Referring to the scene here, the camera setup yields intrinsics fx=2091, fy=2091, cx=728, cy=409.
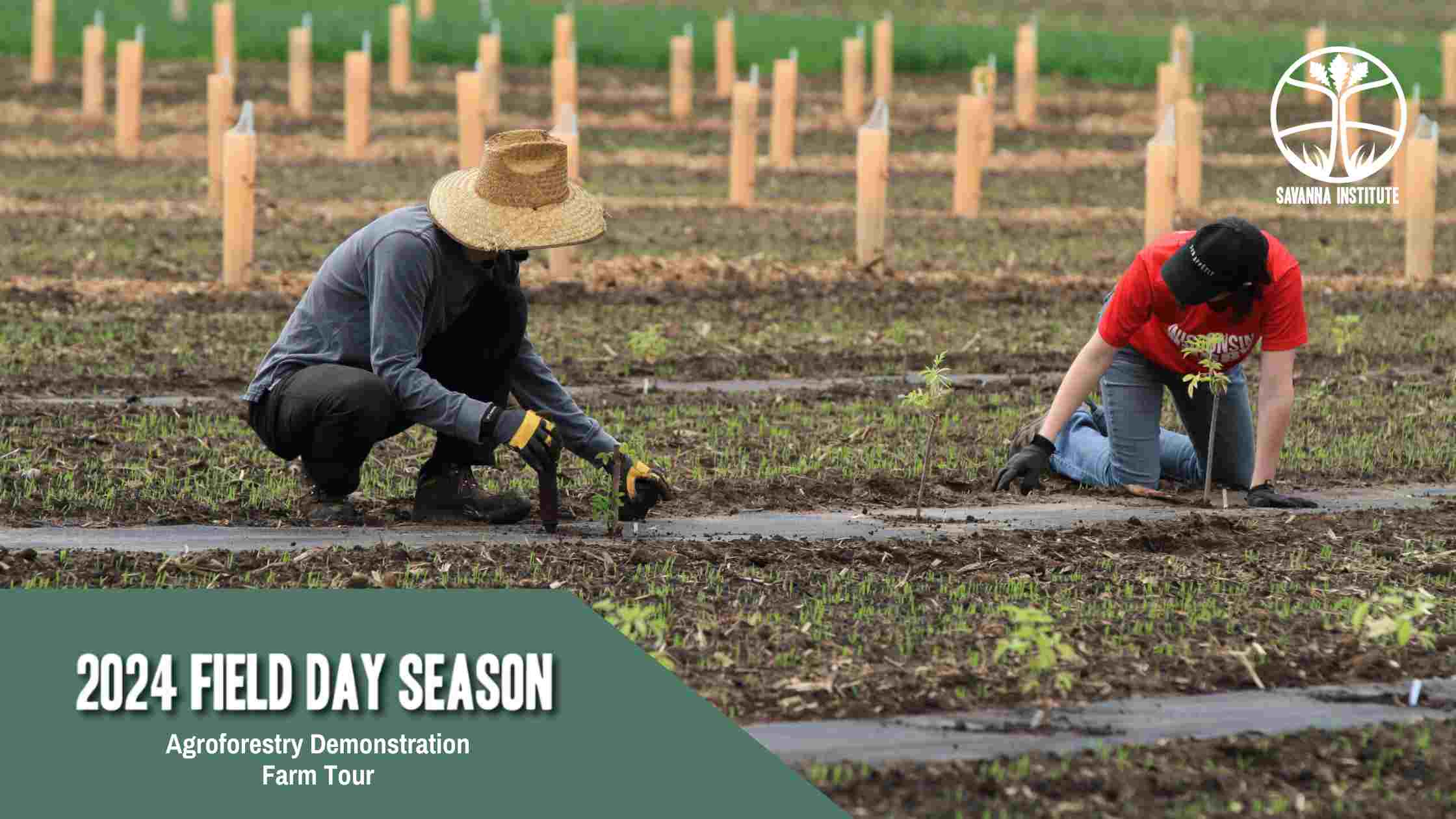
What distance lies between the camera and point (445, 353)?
287 inches

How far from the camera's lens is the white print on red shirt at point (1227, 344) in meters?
7.80

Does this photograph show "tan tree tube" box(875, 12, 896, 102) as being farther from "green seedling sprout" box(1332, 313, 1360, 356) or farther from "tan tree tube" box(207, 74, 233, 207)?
"green seedling sprout" box(1332, 313, 1360, 356)

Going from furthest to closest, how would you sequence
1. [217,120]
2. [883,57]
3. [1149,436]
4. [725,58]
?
[725,58] → [883,57] → [217,120] → [1149,436]

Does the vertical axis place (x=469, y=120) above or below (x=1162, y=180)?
above

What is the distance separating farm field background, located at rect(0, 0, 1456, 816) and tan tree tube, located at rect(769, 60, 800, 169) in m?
0.22

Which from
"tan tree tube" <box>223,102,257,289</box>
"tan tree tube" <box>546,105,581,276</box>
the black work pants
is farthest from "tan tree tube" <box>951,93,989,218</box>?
the black work pants

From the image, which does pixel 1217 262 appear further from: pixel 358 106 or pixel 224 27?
pixel 224 27

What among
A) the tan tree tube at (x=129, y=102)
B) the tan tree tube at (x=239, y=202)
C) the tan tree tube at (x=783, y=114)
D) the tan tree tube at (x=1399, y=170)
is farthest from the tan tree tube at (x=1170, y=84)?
the tan tree tube at (x=239, y=202)

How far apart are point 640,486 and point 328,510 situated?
1.11m

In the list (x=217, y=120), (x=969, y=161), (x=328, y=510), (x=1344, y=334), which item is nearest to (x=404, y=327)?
(x=328, y=510)

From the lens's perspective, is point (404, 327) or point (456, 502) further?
point (456, 502)

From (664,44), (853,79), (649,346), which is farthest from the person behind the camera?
(664,44)

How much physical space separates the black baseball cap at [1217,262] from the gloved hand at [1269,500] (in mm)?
867

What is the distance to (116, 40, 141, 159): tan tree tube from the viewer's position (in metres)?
21.8
